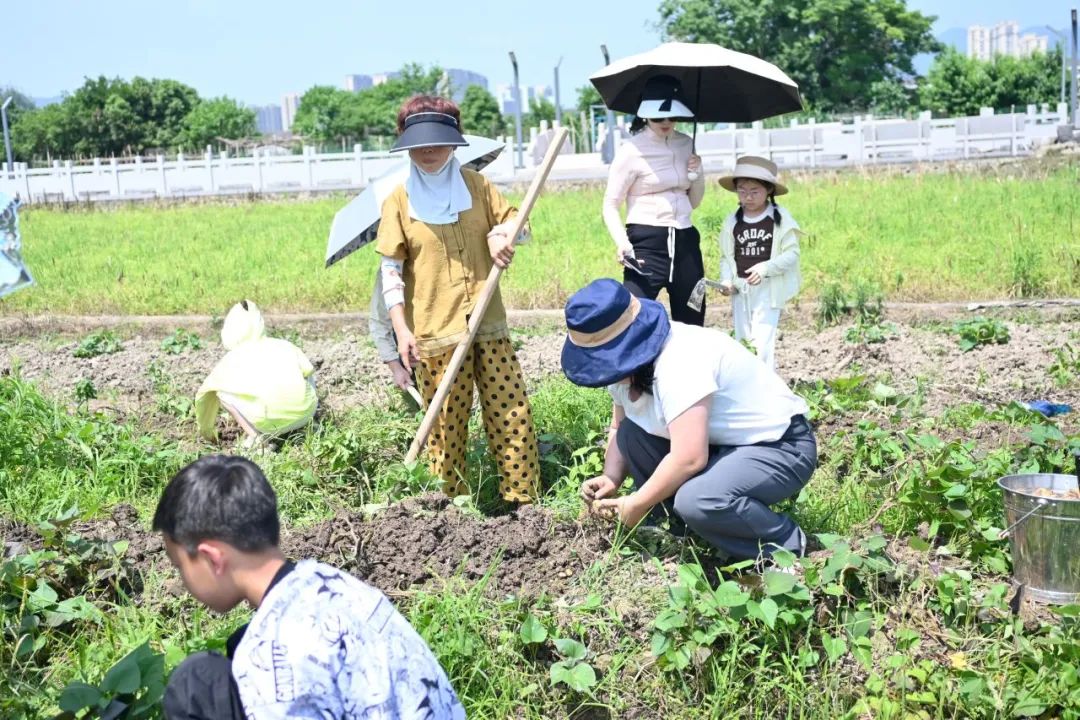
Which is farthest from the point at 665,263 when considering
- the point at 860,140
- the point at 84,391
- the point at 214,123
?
the point at 214,123

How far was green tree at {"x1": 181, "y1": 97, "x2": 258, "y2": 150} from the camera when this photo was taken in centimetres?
5831

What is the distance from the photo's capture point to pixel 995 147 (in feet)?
84.2

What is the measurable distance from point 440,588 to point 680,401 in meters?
0.94

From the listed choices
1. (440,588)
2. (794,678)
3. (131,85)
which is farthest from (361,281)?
(131,85)

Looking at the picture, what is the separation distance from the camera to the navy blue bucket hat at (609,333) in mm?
3178

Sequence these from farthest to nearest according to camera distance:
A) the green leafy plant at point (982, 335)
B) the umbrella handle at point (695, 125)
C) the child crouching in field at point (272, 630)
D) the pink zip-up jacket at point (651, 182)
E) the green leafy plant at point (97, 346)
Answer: the green leafy plant at point (97, 346), the green leafy plant at point (982, 335), the umbrella handle at point (695, 125), the pink zip-up jacket at point (651, 182), the child crouching in field at point (272, 630)

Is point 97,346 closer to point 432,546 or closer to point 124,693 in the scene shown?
point 432,546

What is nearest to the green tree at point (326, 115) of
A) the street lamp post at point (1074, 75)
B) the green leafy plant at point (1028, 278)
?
the street lamp post at point (1074, 75)

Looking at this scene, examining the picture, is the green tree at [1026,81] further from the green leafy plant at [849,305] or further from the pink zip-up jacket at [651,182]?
the pink zip-up jacket at [651,182]

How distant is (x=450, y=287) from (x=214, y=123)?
58.5 metres

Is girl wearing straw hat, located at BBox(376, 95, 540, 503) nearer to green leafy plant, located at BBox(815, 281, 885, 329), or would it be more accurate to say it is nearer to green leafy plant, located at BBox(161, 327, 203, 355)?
green leafy plant, located at BBox(161, 327, 203, 355)

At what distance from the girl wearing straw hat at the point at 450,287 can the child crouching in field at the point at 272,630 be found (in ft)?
7.15

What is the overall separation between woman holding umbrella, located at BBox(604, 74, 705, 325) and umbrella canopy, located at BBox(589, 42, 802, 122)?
310mm

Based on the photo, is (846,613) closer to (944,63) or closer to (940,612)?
(940,612)
